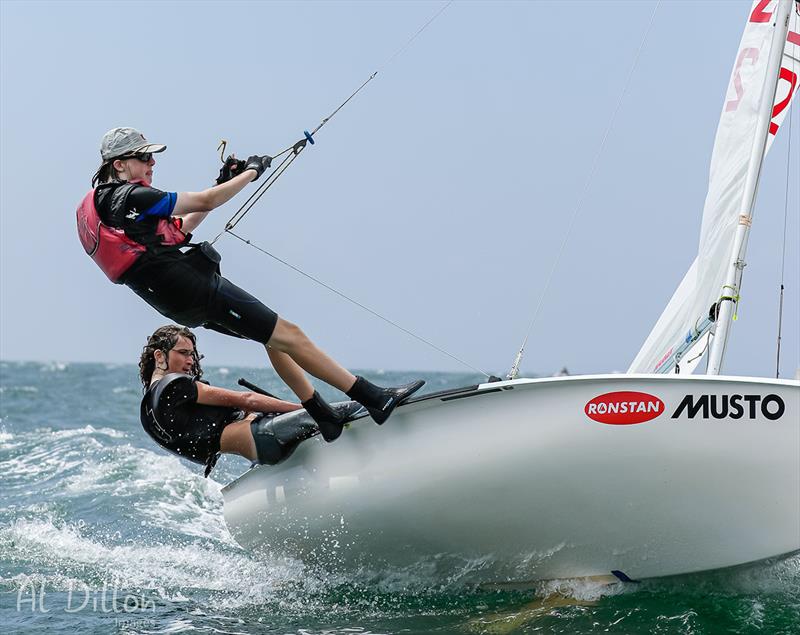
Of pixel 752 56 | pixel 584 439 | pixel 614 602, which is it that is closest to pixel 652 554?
pixel 614 602

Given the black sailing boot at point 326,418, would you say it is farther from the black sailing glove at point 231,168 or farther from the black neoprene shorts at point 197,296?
the black sailing glove at point 231,168

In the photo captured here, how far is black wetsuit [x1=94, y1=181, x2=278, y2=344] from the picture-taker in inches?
168

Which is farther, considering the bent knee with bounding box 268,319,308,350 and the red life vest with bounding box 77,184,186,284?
the bent knee with bounding box 268,319,308,350

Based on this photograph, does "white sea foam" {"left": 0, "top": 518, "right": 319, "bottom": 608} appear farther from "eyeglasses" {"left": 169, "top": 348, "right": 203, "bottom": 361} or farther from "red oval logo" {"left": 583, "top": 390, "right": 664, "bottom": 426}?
"red oval logo" {"left": 583, "top": 390, "right": 664, "bottom": 426}

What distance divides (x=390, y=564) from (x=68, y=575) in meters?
1.65

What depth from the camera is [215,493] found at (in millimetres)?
7863

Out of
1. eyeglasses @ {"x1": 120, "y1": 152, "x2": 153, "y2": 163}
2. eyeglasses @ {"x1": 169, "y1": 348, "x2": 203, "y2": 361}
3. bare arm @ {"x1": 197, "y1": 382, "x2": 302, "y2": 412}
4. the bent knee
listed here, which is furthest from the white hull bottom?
eyeglasses @ {"x1": 120, "y1": 152, "x2": 153, "y2": 163}

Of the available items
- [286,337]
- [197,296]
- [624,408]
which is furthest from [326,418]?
[624,408]

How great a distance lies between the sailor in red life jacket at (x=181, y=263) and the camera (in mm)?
4305

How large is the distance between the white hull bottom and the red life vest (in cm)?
109

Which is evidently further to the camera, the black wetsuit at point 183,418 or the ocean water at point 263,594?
the black wetsuit at point 183,418

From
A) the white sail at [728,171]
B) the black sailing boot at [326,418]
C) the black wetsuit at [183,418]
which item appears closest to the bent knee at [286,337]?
the black sailing boot at [326,418]

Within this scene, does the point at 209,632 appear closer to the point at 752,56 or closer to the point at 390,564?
the point at 390,564

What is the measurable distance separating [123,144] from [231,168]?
1.49ft
